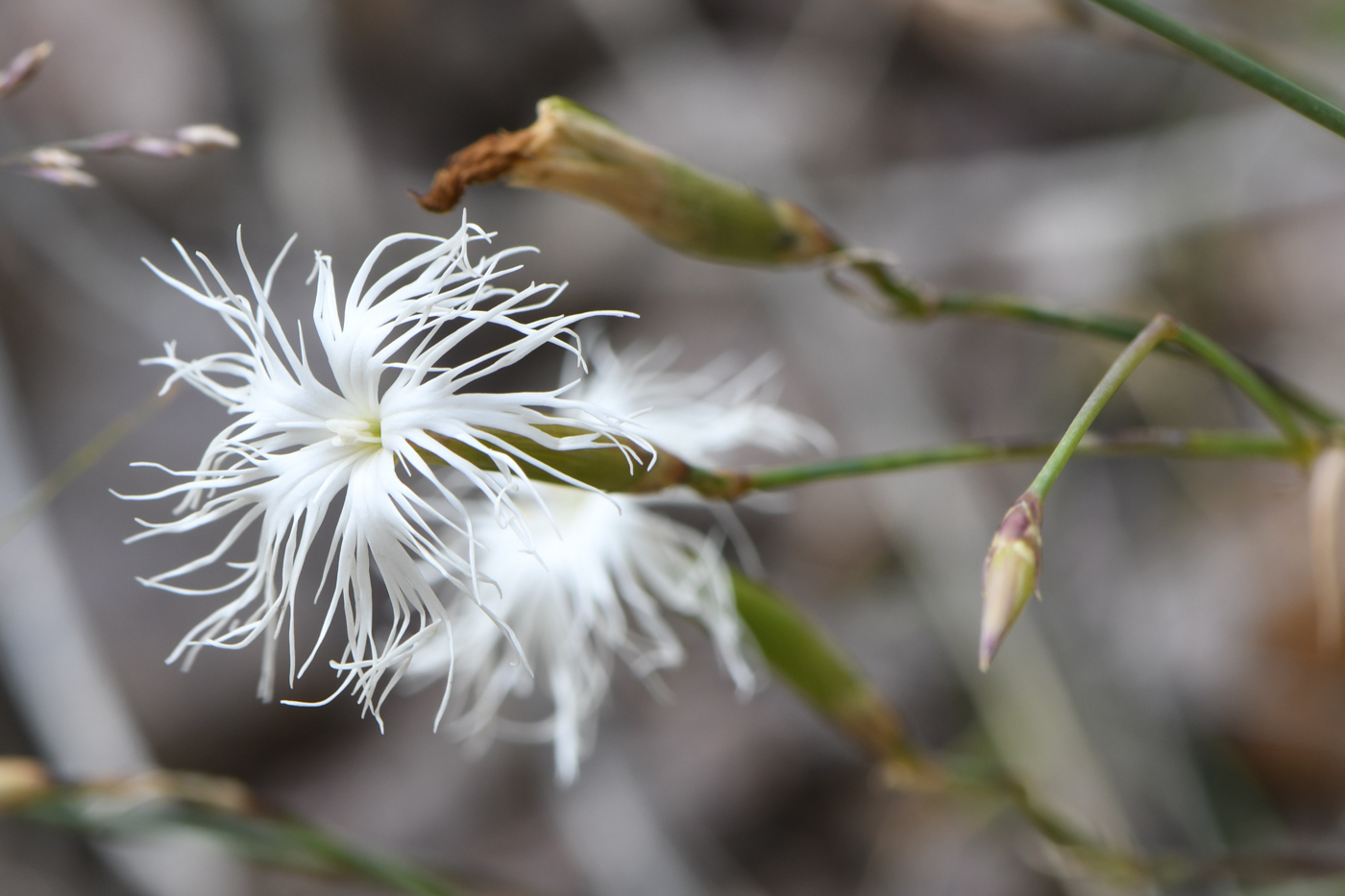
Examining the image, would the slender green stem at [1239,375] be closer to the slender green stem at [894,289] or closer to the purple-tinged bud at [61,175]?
the slender green stem at [894,289]

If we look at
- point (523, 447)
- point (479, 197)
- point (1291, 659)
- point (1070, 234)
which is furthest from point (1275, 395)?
point (479, 197)

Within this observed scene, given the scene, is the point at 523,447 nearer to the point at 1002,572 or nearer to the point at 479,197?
the point at 1002,572

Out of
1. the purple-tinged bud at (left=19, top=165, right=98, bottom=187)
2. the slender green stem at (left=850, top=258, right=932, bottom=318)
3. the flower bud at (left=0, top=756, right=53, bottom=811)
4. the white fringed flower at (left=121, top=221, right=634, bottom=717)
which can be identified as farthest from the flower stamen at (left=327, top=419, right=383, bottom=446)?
the flower bud at (left=0, top=756, right=53, bottom=811)

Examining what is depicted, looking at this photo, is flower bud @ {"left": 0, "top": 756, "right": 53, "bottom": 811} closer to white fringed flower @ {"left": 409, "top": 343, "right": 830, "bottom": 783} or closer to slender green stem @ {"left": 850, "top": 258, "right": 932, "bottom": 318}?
white fringed flower @ {"left": 409, "top": 343, "right": 830, "bottom": 783}

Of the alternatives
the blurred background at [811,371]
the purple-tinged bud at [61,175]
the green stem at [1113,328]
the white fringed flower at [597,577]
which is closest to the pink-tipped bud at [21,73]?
the purple-tinged bud at [61,175]

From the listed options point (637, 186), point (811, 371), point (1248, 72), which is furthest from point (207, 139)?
point (811, 371)
